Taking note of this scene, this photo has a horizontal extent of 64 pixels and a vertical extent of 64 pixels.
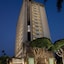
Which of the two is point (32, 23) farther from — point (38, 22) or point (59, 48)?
point (59, 48)

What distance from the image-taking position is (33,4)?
337ft

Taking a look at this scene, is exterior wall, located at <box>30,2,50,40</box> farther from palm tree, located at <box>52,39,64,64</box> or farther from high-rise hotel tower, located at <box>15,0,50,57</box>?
palm tree, located at <box>52,39,64,64</box>

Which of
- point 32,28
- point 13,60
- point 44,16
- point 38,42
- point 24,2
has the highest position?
point 24,2

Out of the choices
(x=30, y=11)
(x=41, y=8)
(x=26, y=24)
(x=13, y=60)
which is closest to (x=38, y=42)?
(x=13, y=60)

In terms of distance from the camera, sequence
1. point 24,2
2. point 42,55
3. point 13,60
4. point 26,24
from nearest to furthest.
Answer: point 13,60, point 42,55, point 26,24, point 24,2

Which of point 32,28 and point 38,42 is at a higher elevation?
point 32,28

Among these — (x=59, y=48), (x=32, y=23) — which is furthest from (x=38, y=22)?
(x=59, y=48)

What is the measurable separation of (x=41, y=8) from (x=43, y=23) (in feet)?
35.4

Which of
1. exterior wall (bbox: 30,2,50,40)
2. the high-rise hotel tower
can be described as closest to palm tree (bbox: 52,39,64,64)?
the high-rise hotel tower

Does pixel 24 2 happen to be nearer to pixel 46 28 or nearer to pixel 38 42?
pixel 46 28

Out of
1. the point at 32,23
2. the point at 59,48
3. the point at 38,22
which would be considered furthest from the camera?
the point at 38,22

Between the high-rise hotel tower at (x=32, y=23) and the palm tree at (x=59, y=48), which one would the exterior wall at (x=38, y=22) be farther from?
the palm tree at (x=59, y=48)

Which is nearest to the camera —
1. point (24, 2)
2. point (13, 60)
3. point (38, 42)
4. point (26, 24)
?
point (13, 60)

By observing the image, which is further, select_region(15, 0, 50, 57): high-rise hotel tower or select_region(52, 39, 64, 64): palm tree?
select_region(15, 0, 50, 57): high-rise hotel tower
